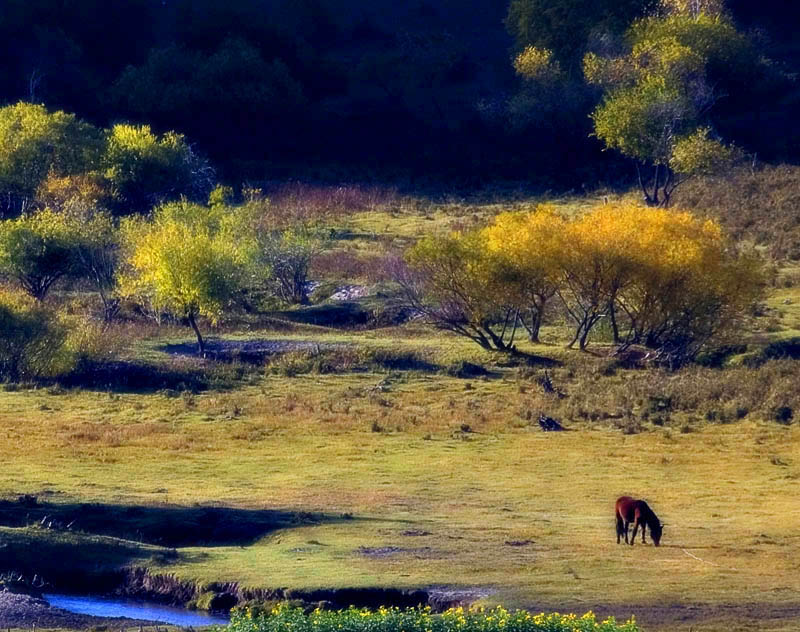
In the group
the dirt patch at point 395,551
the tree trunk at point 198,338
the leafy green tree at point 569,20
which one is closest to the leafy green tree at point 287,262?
the tree trunk at point 198,338

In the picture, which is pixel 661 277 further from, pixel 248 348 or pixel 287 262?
pixel 287 262

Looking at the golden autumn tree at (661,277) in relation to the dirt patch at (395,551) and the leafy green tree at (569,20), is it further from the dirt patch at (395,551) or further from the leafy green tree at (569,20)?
the leafy green tree at (569,20)

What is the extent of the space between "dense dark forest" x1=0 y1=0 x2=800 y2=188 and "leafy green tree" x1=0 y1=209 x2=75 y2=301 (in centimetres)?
2569

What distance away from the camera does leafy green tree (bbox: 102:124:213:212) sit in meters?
67.2

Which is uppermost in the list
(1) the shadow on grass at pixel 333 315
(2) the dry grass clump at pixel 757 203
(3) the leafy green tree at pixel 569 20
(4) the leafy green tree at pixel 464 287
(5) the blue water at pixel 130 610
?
(3) the leafy green tree at pixel 569 20

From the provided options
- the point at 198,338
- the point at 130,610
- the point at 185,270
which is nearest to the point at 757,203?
the point at 185,270

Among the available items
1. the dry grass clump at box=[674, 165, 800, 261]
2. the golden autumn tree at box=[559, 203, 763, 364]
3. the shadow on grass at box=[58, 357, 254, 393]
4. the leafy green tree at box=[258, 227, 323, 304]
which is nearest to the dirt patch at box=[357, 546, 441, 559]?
the shadow on grass at box=[58, 357, 254, 393]

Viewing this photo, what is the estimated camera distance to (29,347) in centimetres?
4394

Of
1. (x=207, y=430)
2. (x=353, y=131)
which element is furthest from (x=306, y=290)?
(x=353, y=131)

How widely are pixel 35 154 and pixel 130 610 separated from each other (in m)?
45.9

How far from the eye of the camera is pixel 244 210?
58062mm

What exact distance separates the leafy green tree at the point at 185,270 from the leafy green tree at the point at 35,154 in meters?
14.0

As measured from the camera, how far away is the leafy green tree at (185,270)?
4875cm

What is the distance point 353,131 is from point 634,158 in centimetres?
2058
